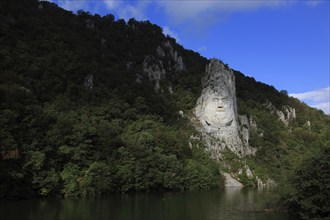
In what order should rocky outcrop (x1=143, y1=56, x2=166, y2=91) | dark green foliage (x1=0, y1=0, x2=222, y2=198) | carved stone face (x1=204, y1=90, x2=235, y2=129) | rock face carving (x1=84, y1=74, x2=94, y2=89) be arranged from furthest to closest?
rocky outcrop (x1=143, y1=56, x2=166, y2=91) < carved stone face (x1=204, y1=90, x2=235, y2=129) < rock face carving (x1=84, y1=74, x2=94, y2=89) < dark green foliage (x1=0, y1=0, x2=222, y2=198)

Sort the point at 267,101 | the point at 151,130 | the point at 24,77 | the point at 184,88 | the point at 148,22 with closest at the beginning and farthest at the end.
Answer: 1. the point at 24,77
2. the point at 151,130
3. the point at 184,88
4. the point at 267,101
5. the point at 148,22

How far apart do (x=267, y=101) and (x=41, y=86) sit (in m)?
105

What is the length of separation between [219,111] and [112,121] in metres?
54.7

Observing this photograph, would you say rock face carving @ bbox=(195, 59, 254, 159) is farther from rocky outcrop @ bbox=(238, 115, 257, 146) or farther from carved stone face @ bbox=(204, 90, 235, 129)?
rocky outcrop @ bbox=(238, 115, 257, 146)

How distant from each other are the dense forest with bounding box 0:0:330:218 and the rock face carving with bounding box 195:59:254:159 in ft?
16.8

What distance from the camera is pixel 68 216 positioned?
129ft

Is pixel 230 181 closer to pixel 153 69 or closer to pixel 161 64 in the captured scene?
pixel 153 69

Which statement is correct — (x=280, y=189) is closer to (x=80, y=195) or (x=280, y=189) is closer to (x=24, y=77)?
(x=80, y=195)

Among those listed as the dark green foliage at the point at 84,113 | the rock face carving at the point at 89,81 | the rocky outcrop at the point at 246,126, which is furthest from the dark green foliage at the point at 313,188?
the rocky outcrop at the point at 246,126

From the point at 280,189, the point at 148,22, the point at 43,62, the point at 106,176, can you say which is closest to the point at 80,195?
the point at 106,176

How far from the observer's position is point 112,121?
93.9 metres

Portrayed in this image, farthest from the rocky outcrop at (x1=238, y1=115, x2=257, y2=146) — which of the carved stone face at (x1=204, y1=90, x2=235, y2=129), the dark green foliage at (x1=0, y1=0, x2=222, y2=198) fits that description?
the dark green foliage at (x1=0, y1=0, x2=222, y2=198)

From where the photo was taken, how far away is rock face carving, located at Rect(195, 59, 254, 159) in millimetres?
137250

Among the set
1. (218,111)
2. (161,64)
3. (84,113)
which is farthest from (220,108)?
(84,113)
